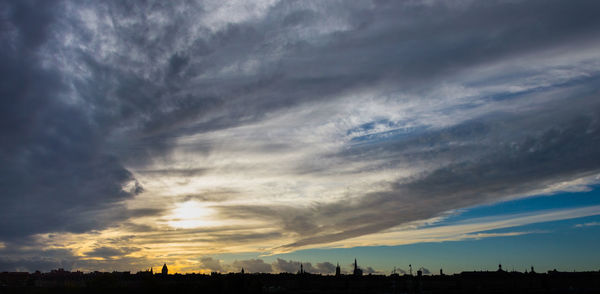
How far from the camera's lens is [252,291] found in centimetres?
16188

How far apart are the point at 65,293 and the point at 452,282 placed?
147732 mm

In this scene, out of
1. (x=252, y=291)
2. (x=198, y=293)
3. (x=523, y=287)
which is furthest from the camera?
(x=523, y=287)

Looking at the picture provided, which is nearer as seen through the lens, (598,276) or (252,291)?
(252,291)

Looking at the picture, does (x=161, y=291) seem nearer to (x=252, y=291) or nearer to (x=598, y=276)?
(x=252, y=291)

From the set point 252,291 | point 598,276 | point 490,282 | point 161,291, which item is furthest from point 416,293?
point 161,291

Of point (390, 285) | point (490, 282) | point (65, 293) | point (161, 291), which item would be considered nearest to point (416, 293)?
point (390, 285)

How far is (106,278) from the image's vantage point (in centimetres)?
19612

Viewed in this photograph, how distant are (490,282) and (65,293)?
524 feet

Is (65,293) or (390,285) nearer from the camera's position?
(65,293)

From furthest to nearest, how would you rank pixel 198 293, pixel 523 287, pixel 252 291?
1. pixel 523 287
2. pixel 252 291
3. pixel 198 293

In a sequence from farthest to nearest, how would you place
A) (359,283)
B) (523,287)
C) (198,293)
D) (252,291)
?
(359,283) < (523,287) < (252,291) < (198,293)

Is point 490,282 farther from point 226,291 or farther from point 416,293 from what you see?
point 226,291

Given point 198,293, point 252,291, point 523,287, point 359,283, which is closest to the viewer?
point 198,293

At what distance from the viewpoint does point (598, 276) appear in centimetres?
18138
